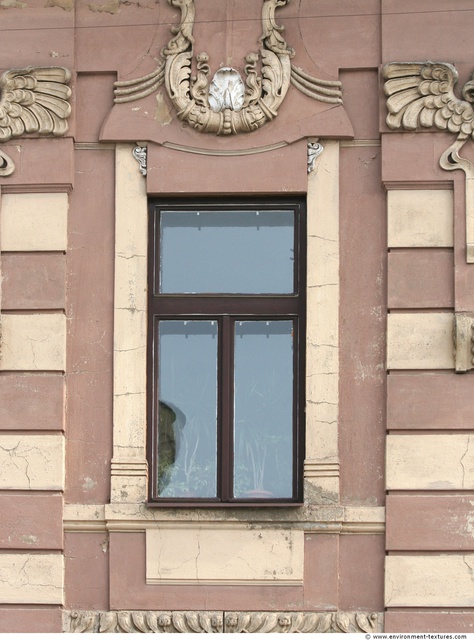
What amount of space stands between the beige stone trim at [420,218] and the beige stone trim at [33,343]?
98.0 inches

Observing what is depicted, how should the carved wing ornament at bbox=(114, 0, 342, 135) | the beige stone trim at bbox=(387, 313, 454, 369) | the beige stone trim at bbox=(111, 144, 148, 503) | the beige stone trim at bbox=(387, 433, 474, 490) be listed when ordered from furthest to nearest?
1. the carved wing ornament at bbox=(114, 0, 342, 135)
2. the beige stone trim at bbox=(111, 144, 148, 503)
3. the beige stone trim at bbox=(387, 313, 454, 369)
4. the beige stone trim at bbox=(387, 433, 474, 490)

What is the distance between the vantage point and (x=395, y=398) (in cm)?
1181

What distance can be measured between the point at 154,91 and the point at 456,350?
2.92 metres

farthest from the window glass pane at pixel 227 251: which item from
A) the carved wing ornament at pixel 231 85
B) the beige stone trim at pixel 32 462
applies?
the beige stone trim at pixel 32 462

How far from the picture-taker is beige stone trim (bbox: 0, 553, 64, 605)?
11.7 m

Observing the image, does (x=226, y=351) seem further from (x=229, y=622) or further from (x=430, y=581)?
(x=430, y=581)

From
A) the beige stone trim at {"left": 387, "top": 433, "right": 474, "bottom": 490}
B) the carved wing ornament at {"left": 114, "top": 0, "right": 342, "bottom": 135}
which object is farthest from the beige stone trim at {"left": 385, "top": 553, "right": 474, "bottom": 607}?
the carved wing ornament at {"left": 114, "top": 0, "right": 342, "bottom": 135}

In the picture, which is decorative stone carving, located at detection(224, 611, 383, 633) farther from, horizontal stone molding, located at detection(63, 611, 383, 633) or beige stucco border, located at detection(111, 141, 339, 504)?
beige stucco border, located at detection(111, 141, 339, 504)

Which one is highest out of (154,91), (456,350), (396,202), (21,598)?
(154,91)

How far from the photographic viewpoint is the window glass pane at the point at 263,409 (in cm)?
1198

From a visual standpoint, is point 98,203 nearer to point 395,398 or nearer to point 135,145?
point 135,145

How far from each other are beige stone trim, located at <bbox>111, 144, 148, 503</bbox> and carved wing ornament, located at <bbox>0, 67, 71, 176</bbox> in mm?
512

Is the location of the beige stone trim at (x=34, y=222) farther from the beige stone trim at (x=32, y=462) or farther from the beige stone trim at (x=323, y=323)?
the beige stone trim at (x=323, y=323)

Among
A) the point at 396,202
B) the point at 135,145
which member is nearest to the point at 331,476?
the point at 396,202
